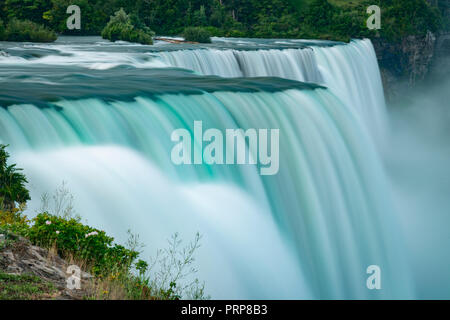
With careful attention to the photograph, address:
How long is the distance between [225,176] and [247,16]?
120ft

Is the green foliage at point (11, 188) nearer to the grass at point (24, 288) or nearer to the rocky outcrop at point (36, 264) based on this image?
the rocky outcrop at point (36, 264)

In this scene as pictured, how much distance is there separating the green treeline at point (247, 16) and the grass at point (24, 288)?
2929cm

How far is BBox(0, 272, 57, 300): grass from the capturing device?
18.5 ft

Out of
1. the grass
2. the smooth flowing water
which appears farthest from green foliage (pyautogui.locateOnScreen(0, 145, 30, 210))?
the grass

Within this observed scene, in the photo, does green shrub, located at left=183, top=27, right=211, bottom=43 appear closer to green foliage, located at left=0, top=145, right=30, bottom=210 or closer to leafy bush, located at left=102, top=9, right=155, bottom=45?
leafy bush, located at left=102, top=9, right=155, bottom=45

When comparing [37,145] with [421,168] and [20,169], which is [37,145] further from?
[421,168]

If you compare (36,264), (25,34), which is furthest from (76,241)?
(25,34)

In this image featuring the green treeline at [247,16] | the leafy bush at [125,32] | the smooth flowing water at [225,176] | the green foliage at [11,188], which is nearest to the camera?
the green foliage at [11,188]

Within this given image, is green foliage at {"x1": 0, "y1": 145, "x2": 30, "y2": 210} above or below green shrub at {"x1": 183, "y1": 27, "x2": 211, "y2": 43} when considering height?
below

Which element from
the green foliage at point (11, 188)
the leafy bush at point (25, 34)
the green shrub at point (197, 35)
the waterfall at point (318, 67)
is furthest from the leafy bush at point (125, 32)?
the green foliage at point (11, 188)

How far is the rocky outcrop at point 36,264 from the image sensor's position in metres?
6.04

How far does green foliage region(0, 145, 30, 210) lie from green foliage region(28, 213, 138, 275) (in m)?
1.09
